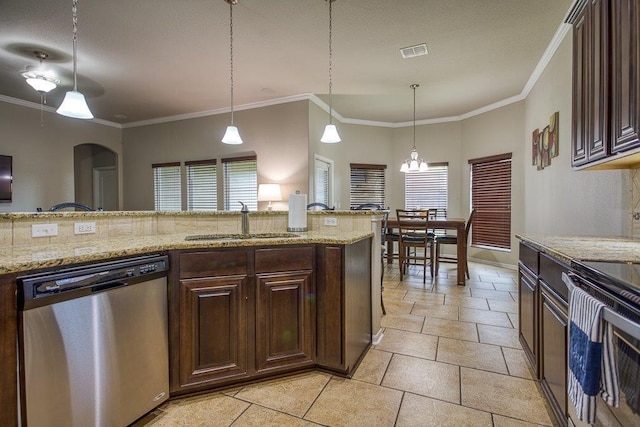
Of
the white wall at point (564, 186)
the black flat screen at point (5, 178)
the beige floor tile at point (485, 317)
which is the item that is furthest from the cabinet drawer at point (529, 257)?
the black flat screen at point (5, 178)

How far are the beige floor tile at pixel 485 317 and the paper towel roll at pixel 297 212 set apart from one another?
1.90 meters

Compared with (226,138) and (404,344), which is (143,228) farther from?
(404,344)

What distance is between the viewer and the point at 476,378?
2.07 meters

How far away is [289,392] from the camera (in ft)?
6.34

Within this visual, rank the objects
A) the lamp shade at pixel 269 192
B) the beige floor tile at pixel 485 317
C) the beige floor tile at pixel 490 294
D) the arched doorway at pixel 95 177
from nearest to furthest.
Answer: the beige floor tile at pixel 485 317 < the beige floor tile at pixel 490 294 < the lamp shade at pixel 269 192 < the arched doorway at pixel 95 177

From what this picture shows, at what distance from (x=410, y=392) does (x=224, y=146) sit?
4956 millimetres

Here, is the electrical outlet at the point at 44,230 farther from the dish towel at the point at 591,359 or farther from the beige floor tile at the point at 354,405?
the dish towel at the point at 591,359

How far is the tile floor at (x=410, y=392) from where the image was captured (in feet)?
5.55

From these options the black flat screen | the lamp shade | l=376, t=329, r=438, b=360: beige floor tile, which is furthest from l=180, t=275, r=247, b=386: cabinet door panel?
the black flat screen

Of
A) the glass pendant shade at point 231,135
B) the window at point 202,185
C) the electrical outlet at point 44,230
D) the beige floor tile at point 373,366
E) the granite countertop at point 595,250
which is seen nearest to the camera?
the granite countertop at point 595,250

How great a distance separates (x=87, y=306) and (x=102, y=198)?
7.06 m

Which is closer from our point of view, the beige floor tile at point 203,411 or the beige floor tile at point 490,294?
the beige floor tile at point 203,411

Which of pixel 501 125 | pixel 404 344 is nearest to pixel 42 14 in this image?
pixel 404 344

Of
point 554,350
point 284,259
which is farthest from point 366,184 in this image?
point 554,350
